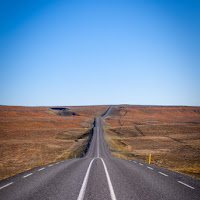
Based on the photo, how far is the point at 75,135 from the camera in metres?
60.2

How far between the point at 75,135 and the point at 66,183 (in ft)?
179

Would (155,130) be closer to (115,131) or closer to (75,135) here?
(115,131)

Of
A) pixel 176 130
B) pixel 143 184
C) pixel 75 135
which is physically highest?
pixel 143 184

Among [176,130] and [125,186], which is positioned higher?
[125,186]

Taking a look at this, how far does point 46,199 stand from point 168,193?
194 inches

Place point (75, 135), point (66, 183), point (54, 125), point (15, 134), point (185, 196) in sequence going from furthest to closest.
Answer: point (54, 125)
point (75, 135)
point (15, 134)
point (66, 183)
point (185, 196)

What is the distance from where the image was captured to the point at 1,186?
7.12 m

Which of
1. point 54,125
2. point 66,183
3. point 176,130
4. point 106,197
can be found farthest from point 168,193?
point 54,125

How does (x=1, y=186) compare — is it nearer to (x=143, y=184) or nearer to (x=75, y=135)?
(x=143, y=184)

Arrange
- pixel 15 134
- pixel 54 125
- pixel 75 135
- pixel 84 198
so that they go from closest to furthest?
pixel 84 198 → pixel 15 134 → pixel 75 135 → pixel 54 125

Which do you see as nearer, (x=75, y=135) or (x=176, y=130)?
(x=75, y=135)

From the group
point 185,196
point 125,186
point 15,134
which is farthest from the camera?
point 15,134

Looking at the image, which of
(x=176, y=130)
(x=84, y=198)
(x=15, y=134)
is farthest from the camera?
(x=176, y=130)


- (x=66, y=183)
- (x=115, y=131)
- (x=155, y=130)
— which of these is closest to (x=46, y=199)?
(x=66, y=183)
